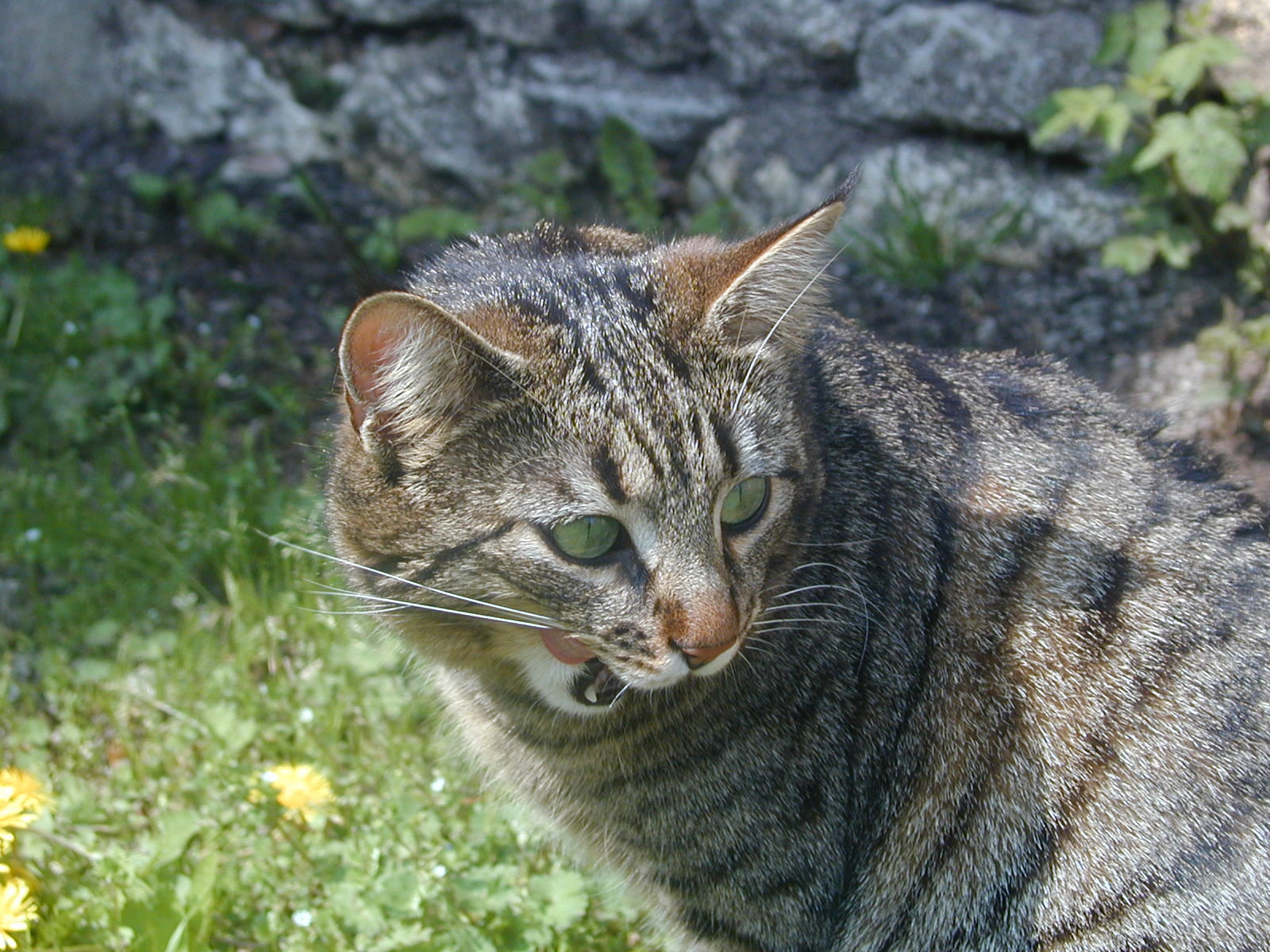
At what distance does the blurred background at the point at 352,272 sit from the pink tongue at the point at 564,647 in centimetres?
66

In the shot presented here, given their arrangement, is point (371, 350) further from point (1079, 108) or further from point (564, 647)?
point (1079, 108)

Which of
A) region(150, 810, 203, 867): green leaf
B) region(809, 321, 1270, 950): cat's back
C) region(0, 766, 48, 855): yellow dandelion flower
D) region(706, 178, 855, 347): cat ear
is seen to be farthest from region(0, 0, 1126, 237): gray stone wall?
region(0, 766, 48, 855): yellow dandelion flower

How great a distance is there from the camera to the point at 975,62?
14.7ft

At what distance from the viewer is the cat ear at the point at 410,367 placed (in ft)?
6.63

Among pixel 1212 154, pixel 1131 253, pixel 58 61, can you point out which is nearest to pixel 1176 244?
pixel 1131 253

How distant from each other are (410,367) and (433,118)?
334 centimetres

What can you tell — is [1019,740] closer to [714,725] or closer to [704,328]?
[714,725]

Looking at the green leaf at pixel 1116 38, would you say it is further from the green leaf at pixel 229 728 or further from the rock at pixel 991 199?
the green leaf at pixel 229 728

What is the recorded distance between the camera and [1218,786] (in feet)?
7.35

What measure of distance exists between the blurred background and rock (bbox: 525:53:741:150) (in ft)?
0.04

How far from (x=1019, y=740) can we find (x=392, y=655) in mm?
1654

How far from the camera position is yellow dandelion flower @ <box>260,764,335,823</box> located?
9.09 ft

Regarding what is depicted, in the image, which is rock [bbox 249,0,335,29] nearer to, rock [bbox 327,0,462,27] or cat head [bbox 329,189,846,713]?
rock [bbox 327,0,462,27]

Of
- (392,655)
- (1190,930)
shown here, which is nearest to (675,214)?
(392,655)
